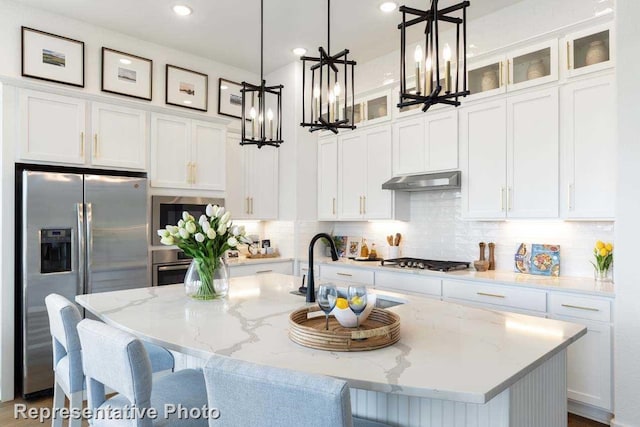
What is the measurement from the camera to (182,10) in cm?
369

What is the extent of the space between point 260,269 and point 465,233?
2.23 m

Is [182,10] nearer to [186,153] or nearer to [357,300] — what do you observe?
[186,153]

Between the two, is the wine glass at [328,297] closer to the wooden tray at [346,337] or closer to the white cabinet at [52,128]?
the wooden tray at [346,337]

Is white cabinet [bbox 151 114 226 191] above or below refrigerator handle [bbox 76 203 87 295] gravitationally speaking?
above

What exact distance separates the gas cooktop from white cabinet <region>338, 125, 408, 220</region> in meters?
0.51

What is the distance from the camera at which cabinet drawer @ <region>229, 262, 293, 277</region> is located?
4480mm

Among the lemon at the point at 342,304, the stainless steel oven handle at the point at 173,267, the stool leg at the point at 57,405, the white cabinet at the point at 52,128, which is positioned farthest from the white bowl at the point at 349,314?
the white cabinet at the point at 52,128

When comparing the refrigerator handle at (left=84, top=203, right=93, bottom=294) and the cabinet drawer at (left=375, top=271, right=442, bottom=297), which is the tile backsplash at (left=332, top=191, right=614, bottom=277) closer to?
the cabinet drawer at (left=375, top=271, right=442, bottom=297)

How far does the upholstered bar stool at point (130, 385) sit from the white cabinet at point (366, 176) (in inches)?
119

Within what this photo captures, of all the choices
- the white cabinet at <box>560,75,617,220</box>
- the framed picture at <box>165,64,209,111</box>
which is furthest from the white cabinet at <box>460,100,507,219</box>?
the framed picture at <box>165,64,209,111</box>

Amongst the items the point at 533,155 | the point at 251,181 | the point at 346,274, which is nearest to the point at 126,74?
the point at 251,181

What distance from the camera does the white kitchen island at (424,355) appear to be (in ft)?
3.93

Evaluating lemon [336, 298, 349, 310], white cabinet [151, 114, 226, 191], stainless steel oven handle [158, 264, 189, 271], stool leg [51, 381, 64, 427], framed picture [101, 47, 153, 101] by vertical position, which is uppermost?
framed picture [101, 47, 153, 101]

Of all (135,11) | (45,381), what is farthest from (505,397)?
(135,11)
